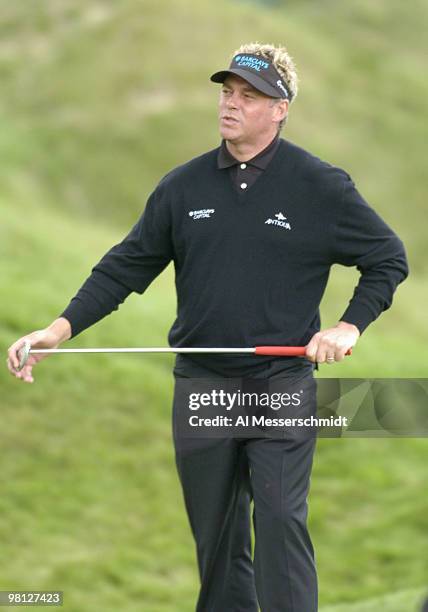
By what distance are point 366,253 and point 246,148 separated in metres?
0.67

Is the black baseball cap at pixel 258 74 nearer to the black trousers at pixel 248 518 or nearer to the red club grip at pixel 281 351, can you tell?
the red club grip at pixel 281 351

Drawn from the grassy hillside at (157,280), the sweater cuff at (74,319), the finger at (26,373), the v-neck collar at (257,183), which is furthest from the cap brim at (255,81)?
the grassy hillside at (157,280)

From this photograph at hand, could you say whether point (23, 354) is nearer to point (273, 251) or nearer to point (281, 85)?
point (273, 251)

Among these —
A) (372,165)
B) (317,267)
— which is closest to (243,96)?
(317,267)

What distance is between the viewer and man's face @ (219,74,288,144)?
17.6 ft

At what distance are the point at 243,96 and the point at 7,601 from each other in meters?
4.10

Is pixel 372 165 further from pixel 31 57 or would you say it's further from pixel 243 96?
pixel 243 96

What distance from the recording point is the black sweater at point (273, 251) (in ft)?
17.3

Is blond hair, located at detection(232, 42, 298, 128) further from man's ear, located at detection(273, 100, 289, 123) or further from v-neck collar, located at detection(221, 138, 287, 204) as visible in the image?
v-neck collar, located at detection(221, 138, 287, 204)

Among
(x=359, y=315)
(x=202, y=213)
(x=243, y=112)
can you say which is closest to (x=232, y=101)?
(x=243, y=112)

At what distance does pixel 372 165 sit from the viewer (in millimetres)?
25062

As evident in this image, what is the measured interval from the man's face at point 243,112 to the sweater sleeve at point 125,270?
44cm

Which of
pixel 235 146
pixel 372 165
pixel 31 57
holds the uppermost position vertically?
pixel 31 57

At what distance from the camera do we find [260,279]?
17.3ft
